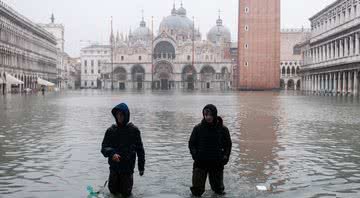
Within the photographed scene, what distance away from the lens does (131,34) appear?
150750 mm

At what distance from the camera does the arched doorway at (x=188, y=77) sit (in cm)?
12644

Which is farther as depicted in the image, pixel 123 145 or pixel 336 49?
pixel 336 49

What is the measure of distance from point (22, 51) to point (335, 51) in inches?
1730

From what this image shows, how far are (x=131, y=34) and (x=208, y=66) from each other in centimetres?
3402

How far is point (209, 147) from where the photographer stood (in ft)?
24.2

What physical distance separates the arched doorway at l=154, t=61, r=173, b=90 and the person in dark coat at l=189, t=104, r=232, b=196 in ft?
394

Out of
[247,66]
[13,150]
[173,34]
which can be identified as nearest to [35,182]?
[13,150]

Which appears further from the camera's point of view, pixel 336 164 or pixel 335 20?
pixel 335 20

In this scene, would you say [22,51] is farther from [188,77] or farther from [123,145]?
[123,145]

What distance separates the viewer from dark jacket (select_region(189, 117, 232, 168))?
7.34 m

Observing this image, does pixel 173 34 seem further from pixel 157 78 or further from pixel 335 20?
pixel 335 20

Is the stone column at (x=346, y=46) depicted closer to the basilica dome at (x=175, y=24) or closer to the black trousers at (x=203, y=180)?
the black trousers at (x=203, y=180)

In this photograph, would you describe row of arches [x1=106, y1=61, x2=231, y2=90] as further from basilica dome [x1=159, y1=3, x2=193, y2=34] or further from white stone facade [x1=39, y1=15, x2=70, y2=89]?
basilica dome [x1=159, y1=3, x2=193, y2=34]

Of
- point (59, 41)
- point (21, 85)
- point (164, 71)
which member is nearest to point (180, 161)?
point (21, 85)
